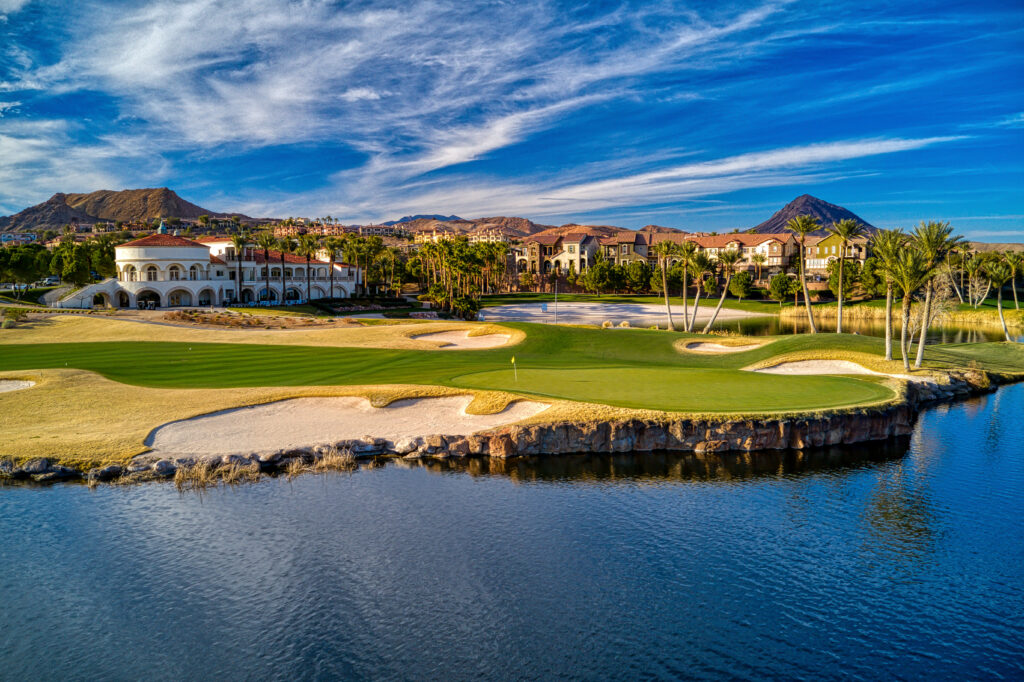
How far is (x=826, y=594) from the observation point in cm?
1564

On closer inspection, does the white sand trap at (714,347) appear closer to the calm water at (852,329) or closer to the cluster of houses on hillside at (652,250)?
the calm water at (852,329)

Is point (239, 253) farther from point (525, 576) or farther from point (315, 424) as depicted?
point (525, 576)

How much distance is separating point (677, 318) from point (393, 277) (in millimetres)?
63585

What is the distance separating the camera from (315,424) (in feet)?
93.4

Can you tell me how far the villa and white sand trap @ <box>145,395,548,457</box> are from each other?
66.6 metres

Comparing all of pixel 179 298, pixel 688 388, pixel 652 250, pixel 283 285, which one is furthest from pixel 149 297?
pixel 652 250

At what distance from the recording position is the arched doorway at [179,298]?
9228 centimetres

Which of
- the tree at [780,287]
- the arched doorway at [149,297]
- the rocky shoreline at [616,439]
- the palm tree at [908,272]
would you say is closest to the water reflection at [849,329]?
the tree at [780,287]

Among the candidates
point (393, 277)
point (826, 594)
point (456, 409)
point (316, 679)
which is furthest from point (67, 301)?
point (826, 594)

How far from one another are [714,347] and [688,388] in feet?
62.4

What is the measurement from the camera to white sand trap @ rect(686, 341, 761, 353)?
47.7 meters

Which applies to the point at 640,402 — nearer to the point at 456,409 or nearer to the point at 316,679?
the point at 456,409

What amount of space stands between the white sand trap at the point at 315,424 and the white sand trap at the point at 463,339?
1623 centimetres

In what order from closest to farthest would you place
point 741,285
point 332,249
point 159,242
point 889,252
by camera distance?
point 889,252 < point 159,242 < point 332,249 < point 741,285
